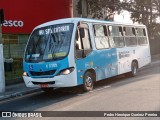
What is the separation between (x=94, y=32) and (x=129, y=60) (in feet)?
11.8

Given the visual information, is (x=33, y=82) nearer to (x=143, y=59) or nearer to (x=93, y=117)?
(x=93, y=117)

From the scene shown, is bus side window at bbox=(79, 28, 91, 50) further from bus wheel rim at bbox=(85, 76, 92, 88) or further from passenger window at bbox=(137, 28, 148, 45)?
passenger window at bbox=(137, 28, 148, 45)

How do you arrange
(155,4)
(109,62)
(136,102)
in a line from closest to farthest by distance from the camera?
1. (136,102)
2. (109,62)
3. (155,4)

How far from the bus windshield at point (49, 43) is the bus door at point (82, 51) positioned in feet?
1.30

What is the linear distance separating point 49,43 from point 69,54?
0.95 m

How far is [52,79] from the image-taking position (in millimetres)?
10695

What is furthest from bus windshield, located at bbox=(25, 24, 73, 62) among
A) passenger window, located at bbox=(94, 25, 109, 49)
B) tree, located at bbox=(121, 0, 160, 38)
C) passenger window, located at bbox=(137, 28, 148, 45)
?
tree, located at bbox=(121, 0, 160, 38)

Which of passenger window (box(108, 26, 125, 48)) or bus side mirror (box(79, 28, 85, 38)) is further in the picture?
passenger window (box(108, 26, 125, 48))

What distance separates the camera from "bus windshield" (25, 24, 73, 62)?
11.0m

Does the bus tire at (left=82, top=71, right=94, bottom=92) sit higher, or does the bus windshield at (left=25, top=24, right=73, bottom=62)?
the bus windshield at (left=25, top=24, right=73, bottom=62)

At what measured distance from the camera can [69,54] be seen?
10.8 meters

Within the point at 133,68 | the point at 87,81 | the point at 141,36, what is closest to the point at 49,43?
the point at 87,81

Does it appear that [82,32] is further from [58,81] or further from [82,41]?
[58,81]

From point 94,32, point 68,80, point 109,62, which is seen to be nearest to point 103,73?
point 109,62
